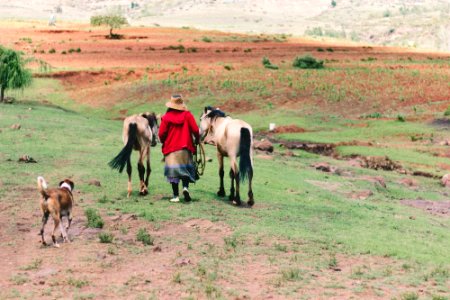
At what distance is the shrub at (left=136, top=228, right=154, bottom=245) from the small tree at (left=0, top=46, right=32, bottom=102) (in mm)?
23438

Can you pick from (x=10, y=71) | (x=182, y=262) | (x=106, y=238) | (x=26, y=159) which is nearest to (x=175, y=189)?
(x=106, y=238)

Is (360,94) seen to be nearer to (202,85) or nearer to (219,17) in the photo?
(202,85)

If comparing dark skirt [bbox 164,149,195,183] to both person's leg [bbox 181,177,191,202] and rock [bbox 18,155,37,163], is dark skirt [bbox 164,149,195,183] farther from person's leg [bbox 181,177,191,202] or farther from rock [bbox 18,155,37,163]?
rock [bbox 18,155,37,163]

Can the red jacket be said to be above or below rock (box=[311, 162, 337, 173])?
above

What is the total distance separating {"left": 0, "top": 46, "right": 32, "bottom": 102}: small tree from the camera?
1275 inches

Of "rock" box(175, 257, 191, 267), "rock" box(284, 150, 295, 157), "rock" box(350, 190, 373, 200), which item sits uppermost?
"rock" box(175, 257, 191, 267)

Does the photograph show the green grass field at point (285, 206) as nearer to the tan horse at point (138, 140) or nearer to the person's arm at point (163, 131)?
the tan horse at point (138, 140)

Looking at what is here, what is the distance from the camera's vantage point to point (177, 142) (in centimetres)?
1309

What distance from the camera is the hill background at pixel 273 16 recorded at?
131m

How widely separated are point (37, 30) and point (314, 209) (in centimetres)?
7115

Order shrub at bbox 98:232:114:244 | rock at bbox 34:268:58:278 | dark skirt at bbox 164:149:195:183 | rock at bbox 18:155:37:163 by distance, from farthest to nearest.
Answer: rock at bbox 18:155:37:163, dark skirt at bbox 164:149:195:183, shrub at bbox 98:232:114:244, rock at bbox 34:268:58:278

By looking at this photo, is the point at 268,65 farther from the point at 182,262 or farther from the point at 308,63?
the point at 182,262

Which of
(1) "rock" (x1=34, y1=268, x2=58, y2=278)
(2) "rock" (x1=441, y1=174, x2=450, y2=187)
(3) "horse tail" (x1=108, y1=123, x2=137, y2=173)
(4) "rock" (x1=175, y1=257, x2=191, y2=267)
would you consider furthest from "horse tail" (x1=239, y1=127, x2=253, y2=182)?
(2) "rock" (x1=441, y1=174, x2=450, y2=187)

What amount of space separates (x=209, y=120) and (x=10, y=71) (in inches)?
821
